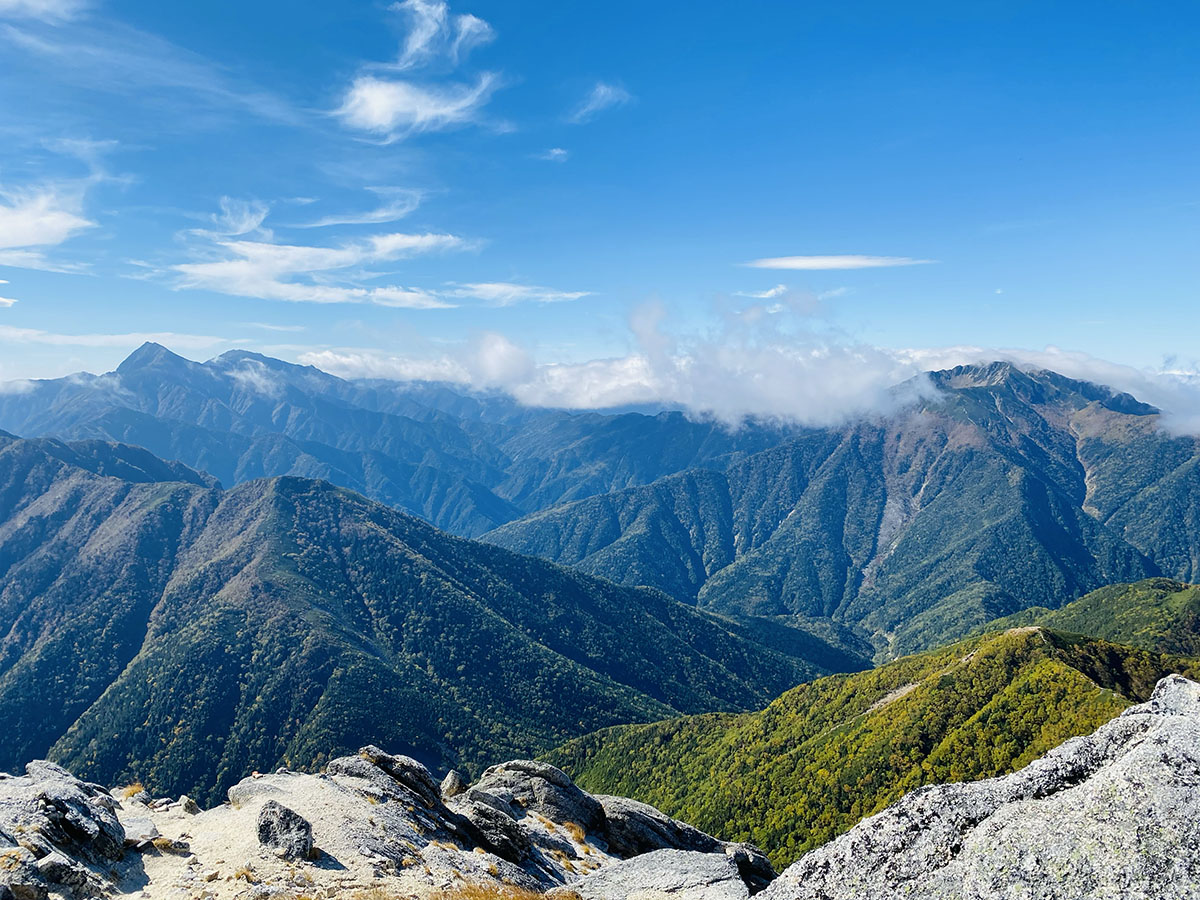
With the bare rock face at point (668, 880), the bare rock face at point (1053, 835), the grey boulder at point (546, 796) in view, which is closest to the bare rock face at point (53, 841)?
the bare rock face at point (668, 880)

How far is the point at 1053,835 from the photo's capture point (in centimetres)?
1591

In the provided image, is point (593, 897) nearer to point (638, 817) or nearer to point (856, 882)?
point (856, 882)

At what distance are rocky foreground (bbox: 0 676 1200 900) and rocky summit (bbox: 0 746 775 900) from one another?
125mm

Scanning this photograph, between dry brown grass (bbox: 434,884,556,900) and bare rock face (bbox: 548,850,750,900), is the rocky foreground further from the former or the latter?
dry brown grass (bbox: 434,884,556,900)

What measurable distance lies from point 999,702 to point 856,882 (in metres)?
213

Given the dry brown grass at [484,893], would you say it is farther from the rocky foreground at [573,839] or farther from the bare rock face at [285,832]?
the bare rock face at [285,832]

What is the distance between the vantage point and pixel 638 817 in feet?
207

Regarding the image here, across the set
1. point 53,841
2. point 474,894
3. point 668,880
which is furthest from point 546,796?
point 53,841

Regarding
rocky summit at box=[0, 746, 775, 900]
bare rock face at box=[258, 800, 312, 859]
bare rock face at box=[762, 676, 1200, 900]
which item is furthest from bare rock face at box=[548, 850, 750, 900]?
bare rock face at box=[762, 676, 1200, 900]

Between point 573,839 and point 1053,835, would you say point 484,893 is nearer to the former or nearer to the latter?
point 1053,835

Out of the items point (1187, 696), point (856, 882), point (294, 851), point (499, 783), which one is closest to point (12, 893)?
point (294, 851)

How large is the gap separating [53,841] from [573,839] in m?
40.0

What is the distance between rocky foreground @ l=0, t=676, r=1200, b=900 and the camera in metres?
15.6

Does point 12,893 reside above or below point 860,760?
above
